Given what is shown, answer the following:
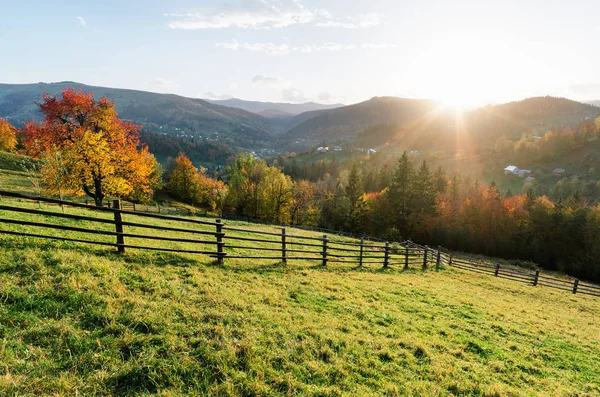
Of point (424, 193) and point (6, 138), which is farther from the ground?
point (6, 138)

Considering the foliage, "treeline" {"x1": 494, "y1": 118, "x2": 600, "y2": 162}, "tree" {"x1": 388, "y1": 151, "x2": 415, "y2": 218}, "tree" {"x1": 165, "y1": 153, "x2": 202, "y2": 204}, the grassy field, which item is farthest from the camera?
"treeline" {"x1": 494, "y1": 118, "x2": 600, "y2": 162}

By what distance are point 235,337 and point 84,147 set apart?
2395 centimetres

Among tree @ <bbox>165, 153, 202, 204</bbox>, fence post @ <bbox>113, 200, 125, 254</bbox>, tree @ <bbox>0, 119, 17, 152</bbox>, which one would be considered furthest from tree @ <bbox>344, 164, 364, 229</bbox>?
tree @ <bbox>0, 119, 17, 152</bbox>

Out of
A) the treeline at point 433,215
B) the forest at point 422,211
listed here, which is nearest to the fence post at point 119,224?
the forest at point 422,211

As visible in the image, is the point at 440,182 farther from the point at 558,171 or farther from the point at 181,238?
the point at 558,171

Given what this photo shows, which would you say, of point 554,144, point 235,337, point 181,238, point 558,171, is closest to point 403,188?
point 181,238

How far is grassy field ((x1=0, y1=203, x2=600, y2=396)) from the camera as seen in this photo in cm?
507

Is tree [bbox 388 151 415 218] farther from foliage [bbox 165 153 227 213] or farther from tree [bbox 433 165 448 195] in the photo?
foliage [bbox 165 153 227 213]

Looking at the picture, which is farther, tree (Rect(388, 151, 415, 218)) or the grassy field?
tree (Rect(388, 151, 415, 218))

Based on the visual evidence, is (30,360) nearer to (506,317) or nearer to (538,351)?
(538,351)

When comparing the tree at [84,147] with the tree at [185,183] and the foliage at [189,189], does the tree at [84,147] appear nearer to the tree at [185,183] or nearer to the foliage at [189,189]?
the foliage at [189,189]

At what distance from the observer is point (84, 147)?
22.6 metres

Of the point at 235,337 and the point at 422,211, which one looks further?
the point at 422,211

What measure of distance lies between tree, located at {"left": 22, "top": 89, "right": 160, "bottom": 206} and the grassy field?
42.9 ft
